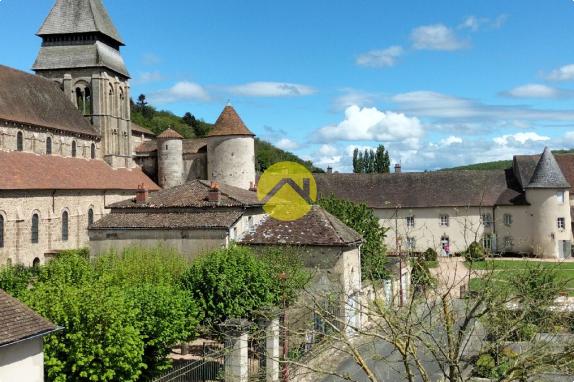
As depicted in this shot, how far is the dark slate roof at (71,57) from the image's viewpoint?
43.4 m

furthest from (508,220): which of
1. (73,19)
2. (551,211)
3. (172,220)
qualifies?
(73,19)

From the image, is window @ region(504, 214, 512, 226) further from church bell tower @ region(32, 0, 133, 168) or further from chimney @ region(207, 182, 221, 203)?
church bell tower @ region(32, 0, 133, 168)

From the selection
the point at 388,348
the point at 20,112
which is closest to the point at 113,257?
the point at 388,348

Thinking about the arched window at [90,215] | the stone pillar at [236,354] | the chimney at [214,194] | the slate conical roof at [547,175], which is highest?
the slate conical roof at [547,175]

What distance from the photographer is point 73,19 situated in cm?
4325

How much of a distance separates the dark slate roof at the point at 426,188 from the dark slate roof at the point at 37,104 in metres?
18.7

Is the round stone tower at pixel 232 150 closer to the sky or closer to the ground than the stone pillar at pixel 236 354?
closer to the sky

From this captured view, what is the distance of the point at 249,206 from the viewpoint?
22.9 metres

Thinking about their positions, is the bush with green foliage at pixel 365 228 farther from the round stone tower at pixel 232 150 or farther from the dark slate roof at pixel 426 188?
the dark slate roof at pixel 426 188

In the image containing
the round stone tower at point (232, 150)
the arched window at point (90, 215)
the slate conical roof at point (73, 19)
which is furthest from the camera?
the slate conical roof at point (73, 19)

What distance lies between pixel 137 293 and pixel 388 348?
8425mm

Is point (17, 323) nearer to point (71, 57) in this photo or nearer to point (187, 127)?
point (71, 57)

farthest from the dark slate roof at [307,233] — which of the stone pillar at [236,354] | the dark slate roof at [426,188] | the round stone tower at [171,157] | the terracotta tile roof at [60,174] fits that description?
the round stone tower at [171,157]

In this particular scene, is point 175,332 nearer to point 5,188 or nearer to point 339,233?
point 339,233
